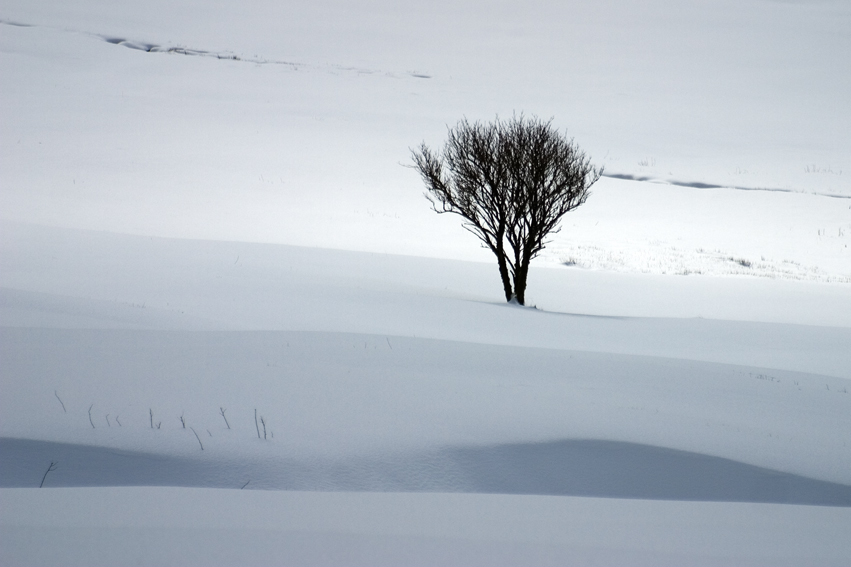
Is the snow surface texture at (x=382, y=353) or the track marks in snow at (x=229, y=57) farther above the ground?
the track marks in snow at (x=229, y=57)

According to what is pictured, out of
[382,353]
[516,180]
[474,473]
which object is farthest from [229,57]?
[474,473]

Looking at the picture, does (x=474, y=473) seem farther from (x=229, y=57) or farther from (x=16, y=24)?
(x=16, y=24)

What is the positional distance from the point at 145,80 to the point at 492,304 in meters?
42.9

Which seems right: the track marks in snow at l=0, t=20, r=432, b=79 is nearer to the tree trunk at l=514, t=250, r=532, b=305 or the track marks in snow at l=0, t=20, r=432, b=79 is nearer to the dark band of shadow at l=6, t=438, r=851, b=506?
the tree trunk at l=514, t=250, r=532, b=305

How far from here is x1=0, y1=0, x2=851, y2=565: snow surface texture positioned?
155 inches

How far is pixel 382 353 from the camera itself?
8.01 m

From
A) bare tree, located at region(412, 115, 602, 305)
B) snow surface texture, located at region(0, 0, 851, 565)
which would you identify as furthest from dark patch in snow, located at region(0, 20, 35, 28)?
bare tree, located at region(412, 115, 602, 305)

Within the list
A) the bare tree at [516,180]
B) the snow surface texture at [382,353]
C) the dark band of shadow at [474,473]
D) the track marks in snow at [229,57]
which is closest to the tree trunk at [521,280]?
the bare tree at [516,180]

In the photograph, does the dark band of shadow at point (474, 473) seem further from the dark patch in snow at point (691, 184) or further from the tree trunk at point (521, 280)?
the dark patch in snow at point (691, 184)

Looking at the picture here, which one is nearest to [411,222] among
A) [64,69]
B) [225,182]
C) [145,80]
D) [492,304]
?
→ [225,182]

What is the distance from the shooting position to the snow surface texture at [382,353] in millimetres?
3928

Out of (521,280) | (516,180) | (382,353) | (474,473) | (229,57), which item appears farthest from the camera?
(229,57)

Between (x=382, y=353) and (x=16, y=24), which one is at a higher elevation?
(x=16, y=24)

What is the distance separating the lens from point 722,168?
42844mm
